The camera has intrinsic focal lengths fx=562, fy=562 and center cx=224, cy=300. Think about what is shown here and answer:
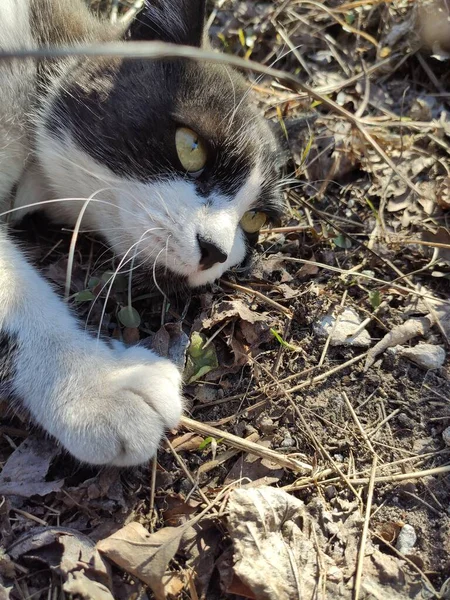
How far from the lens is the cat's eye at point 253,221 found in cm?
231

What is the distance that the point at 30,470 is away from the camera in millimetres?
1775

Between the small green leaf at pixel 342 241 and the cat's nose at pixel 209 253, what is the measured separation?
0.84 meters

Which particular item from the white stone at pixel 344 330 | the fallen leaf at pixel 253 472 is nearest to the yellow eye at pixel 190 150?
the white stone at pixel 344 330

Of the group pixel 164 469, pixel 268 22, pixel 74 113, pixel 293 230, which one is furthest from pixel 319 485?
pixel 268 22

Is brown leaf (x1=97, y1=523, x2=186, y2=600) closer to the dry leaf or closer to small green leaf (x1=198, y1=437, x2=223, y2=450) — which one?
A: the dry leaf

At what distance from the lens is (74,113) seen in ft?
6.68

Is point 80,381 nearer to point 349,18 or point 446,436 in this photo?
point 446,436

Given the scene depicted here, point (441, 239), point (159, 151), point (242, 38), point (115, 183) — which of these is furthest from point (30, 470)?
point (242, 38)

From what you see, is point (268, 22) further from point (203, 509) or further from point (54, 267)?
point (203, 509)

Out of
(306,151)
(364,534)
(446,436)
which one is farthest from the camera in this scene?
(306,151)

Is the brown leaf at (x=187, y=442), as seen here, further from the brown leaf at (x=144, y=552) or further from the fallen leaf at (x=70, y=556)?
the fallen leaf at (x=70, y=556)

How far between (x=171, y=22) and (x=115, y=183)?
26.3 inches

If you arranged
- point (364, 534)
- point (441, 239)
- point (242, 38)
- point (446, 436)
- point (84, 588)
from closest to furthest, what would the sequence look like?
1. point (84, 588)
2. point (364, 534)
3. point (446, 436)
4. point (441, 239)
5. point (242, 38)

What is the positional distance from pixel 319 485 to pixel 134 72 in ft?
5.21
